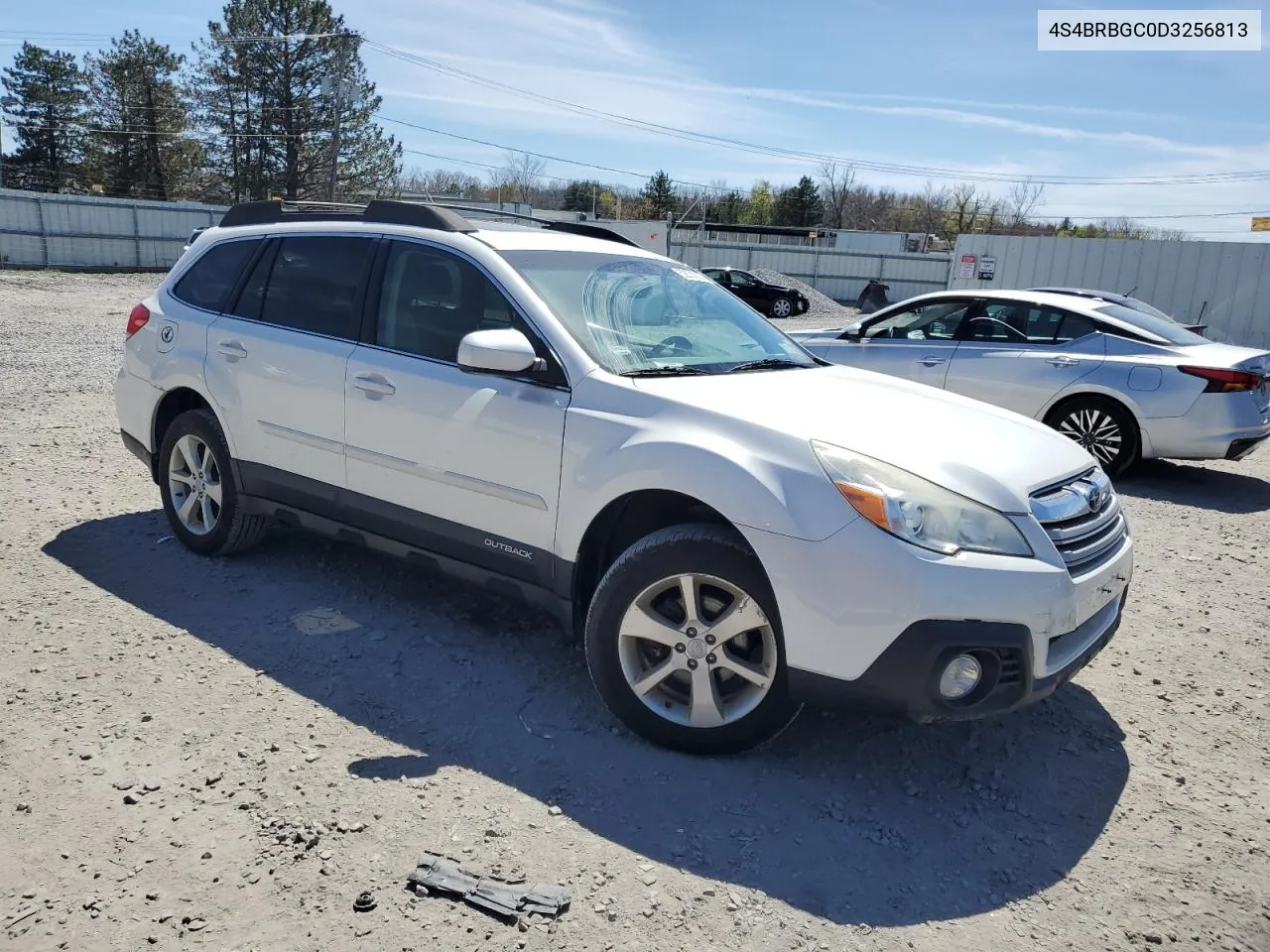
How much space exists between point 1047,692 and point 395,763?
218 cm

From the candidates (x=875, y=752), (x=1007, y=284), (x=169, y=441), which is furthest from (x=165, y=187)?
(x=875, y=752)

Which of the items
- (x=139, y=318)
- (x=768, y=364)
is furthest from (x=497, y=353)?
(x=139, y=318)

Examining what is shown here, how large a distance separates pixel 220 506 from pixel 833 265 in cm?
3595

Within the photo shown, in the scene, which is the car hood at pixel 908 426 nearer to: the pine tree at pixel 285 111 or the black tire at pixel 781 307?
the black tire at pixel 781 307

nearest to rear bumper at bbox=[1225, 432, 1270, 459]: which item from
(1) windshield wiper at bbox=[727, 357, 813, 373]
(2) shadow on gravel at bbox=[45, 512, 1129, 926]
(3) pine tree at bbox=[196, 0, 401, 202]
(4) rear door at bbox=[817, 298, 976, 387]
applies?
(4) rear door at bbox=[817, 298, 976, 387]

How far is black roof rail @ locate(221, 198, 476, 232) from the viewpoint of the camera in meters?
4.28

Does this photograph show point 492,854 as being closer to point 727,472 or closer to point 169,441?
point 727,472

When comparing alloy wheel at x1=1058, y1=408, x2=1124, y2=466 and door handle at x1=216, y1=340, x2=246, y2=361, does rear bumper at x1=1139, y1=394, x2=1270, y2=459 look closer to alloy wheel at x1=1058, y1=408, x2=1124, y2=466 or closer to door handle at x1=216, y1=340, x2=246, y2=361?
alloy wheel at x1=1058, y1=408, x2=1124, y2=466

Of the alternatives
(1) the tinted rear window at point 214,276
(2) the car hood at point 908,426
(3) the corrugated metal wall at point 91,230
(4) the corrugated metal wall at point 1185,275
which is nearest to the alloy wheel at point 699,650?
(2) the car hood at point 908,426

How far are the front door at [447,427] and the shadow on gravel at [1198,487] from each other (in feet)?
19.8

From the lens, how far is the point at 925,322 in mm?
9047

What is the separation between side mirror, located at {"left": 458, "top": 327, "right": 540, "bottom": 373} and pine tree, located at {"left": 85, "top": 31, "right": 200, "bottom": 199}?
172ft

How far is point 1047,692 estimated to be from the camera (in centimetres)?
312

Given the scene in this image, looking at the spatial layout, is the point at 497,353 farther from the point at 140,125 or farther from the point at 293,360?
the point at 140,125
